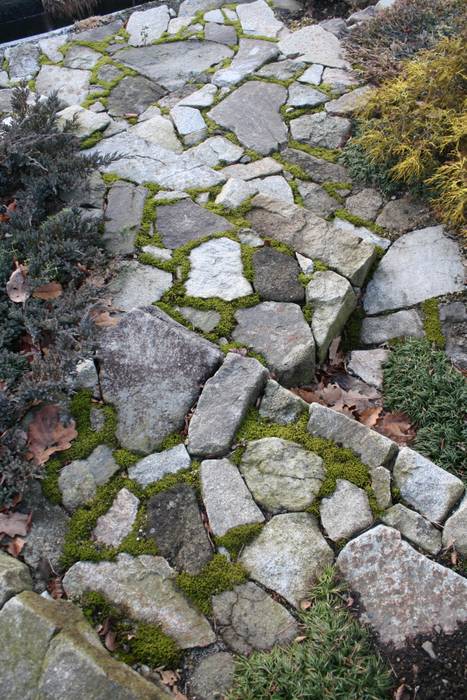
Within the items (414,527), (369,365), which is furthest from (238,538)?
(369,365)

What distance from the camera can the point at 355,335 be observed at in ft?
13.4

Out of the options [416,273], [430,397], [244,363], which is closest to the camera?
[244,363]

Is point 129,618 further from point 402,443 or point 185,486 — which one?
point 402,443

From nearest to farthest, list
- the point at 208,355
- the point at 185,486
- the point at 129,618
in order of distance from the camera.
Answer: the point at 129,618 → the point at 185,486 → the point at 208,355

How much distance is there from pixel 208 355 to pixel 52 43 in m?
5.18

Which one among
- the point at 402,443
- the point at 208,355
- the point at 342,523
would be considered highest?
the point at 208,355

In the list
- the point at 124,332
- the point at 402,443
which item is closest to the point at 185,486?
the point at 124,332

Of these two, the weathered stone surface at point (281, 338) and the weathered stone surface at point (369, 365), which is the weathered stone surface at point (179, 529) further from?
the weathered stone surface at point (369, 365)

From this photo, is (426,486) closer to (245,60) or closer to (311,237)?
(311,237)

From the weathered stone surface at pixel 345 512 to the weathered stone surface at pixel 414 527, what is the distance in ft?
0.32

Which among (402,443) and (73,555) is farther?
(402,443)

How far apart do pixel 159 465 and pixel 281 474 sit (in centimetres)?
60

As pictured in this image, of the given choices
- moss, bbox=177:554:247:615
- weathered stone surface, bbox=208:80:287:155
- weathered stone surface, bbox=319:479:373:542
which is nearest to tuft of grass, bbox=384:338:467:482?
weathered stone surface, bbox=319:479:373:542

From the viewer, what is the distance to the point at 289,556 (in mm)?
2766
